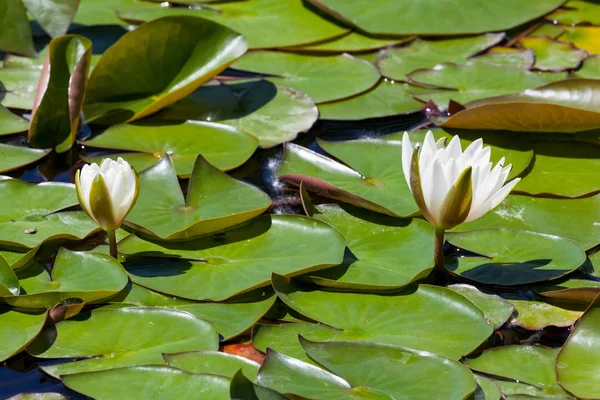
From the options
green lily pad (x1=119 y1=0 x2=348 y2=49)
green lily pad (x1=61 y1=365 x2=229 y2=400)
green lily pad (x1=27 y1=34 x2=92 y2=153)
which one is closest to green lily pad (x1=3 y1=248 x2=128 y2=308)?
green lily pad (x1=61 y1=365 x2=229 y2=400)

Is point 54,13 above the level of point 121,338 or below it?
above

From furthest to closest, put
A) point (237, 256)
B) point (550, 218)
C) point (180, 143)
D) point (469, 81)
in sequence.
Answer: point (469, 81) → point (180, 143) → point (550, 218) → point (237, 256)

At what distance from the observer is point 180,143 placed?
2770 mm

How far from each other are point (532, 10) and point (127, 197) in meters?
2.44

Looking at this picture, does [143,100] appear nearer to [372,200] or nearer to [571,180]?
[372,200]

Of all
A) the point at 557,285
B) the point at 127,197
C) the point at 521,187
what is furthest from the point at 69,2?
the point at 557,285

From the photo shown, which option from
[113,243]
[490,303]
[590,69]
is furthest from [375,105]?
[113,243]

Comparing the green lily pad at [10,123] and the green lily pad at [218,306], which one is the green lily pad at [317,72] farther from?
the green lily pad at [218,306]

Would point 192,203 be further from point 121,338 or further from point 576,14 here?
point 576,14

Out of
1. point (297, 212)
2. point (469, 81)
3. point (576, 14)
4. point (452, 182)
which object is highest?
point (452, 182)

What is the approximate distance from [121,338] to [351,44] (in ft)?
6.63

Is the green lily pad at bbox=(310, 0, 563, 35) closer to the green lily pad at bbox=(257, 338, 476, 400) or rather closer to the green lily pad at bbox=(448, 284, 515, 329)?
the green lily pad at bbox=(448, 284, 515, 329)

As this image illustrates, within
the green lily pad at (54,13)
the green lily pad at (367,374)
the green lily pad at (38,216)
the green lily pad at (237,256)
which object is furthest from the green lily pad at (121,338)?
the green lily pad at (54,13)

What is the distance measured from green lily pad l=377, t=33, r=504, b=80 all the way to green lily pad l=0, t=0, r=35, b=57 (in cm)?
148
